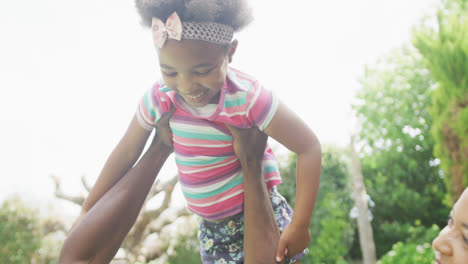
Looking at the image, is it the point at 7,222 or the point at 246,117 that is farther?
the point at 7,222

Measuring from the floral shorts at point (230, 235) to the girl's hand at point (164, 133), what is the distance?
366 mm

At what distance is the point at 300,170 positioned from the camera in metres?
1.34

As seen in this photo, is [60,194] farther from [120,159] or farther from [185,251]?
[120,159]

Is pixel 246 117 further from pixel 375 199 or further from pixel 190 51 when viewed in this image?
pixel 375 199

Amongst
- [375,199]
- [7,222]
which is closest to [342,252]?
[375,199]

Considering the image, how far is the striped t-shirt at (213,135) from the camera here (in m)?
1.36

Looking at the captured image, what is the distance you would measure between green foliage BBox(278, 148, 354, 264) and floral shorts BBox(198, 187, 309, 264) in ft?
14.0

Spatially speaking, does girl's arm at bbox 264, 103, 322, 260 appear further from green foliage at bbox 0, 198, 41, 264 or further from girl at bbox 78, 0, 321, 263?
green foliage at bbox 0, 198, 41, 264

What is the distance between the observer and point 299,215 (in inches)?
52.0

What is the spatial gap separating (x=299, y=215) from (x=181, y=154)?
0.48 meters

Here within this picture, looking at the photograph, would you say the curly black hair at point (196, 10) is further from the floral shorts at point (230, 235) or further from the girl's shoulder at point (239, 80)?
the floral shorts at point (230, 235)

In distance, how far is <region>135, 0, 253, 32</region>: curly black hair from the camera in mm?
1254

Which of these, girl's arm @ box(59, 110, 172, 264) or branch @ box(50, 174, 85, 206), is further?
branch @ box(50, 174, 85, 206)

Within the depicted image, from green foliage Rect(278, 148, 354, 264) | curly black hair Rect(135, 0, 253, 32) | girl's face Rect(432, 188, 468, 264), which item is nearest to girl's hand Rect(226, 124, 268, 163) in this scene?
curly black hair Rect(135, 0, 253, 32)
